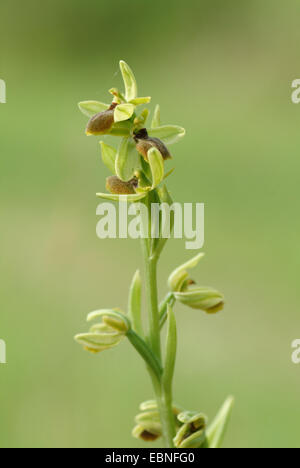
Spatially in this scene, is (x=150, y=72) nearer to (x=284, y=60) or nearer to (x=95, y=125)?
(x=284, y=60)

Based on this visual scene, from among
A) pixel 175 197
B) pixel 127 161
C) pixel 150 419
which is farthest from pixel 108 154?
pixel 175 197

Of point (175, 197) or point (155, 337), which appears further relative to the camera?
point (175, 197)

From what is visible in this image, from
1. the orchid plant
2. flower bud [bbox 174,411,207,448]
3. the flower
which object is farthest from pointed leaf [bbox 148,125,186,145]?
flower bud [bbox 174,411,207,448]

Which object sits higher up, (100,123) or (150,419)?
(100,123)

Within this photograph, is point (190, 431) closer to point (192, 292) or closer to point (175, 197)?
point (192, 292)

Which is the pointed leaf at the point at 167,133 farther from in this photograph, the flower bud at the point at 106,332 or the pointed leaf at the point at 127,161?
the flower bud at the point at 106,332

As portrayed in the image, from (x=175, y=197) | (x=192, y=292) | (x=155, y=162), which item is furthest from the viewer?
(x=175, y=197)
